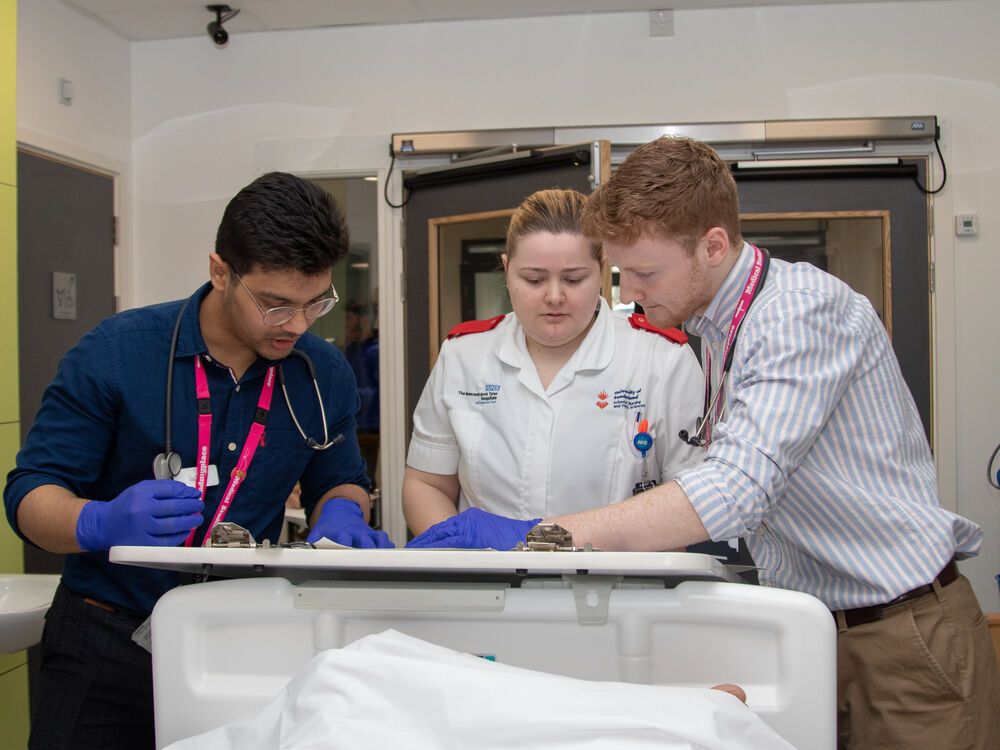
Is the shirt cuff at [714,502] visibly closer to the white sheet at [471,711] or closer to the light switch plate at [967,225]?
the white sheet at [471,711]

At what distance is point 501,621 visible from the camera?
0.98 m

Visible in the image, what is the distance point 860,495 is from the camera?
1.23 metres

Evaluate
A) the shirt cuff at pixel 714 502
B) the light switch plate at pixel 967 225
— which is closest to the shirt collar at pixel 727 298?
the shirt cuff at pixel 714 502

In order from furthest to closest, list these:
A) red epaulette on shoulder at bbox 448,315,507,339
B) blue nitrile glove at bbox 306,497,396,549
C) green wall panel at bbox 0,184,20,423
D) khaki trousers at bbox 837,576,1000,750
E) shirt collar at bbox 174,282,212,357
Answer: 1. green wall panel at bbox 0,184,20,423
2. red epaulette on shoulder at bbox 448,315,507,339
3. shirt collar at bbox 174,282,212,357
4. blue nitrile glove at bbox 306,497,396,549
5. khaki trousers at bbox 837,576,1000,750

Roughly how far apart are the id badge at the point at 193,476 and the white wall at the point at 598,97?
8.23 ft

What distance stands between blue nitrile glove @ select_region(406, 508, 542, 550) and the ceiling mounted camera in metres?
3.20

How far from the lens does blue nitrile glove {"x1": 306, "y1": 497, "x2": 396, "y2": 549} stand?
1.41 meters

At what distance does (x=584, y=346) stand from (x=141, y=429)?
86 centimetres

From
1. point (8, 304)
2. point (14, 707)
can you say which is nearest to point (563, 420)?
point (8, 304)

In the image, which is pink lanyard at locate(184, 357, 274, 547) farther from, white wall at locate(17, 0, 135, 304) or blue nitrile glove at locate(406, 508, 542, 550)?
white wall at locate(17, 0, 135, 304)

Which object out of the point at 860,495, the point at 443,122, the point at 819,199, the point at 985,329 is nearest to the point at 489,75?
the point at 443,122

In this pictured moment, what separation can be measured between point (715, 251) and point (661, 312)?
0.14m

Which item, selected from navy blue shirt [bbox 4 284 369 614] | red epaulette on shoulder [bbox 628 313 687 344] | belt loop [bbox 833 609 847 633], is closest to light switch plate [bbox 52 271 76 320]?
navy blue shirt [bbox 4 284 369 614]

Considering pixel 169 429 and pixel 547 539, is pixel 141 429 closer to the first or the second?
pixel 169 429
